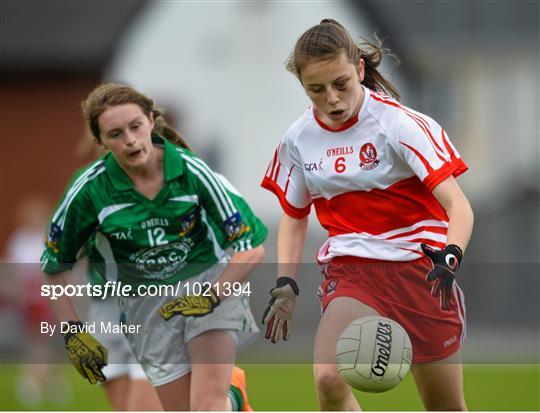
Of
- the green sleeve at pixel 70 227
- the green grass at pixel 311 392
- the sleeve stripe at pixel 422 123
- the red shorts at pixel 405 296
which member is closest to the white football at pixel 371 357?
the red shorts at pixel 405 296

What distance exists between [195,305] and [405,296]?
100 cm

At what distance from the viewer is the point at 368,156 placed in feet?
16.1

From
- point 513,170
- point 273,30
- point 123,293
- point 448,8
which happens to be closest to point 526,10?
point 448,8

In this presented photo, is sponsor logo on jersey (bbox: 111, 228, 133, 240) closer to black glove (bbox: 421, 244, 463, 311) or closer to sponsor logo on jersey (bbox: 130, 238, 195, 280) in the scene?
sponsor logo on jersey (bbox: 130, 238, 195, 280)

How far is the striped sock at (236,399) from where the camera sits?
5.88m

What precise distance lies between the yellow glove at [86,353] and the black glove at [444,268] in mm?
1837

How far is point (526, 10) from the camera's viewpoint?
22.9m

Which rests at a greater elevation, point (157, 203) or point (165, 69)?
point (165, 69)

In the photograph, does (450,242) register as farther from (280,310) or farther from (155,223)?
(155,223)

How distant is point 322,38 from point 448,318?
4.44 feet

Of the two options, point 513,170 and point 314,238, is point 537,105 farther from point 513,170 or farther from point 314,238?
point 314,238

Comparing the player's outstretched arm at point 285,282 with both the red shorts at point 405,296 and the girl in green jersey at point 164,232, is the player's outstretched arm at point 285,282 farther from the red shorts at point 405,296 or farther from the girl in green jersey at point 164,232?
the girl in green jersey at point 164,232

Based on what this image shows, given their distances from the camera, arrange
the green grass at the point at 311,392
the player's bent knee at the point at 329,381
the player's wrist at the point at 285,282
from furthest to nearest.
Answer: the green grass at the point at 311,392
the player's wrist at the point at 285,282
the player's bent knee at the point at 329,381

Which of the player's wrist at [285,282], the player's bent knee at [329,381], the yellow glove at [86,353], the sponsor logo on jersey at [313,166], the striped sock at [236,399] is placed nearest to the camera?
the player's bent knee at [329,381]
